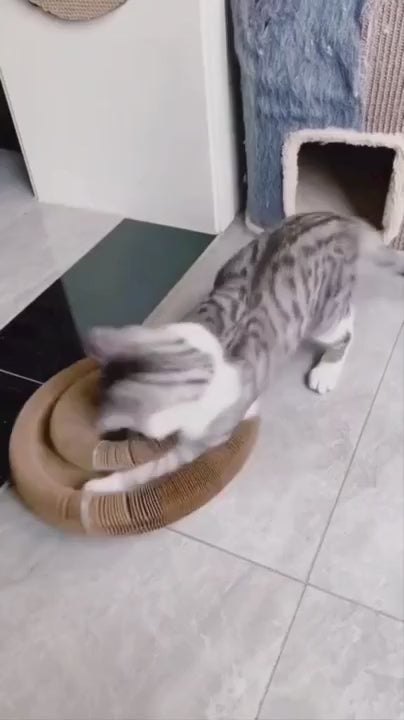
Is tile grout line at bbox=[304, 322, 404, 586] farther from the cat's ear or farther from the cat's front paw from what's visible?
the cat's ear

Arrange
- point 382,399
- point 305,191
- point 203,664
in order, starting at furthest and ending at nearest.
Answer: point 305,191 < point 382,399 < point 203,664

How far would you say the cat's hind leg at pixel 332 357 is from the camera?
1.39m

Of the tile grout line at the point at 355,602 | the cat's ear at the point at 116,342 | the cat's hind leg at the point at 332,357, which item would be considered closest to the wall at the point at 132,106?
the cat's hind leg at the point at 332,357

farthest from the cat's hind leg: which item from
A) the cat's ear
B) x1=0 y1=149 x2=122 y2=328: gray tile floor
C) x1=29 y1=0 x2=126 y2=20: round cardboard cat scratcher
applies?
x1=29 y1=0 x2=126 y2=20: round cardboard cat scratcher

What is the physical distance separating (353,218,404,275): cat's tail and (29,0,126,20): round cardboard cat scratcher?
734mm

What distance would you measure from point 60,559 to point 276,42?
44.2 inches

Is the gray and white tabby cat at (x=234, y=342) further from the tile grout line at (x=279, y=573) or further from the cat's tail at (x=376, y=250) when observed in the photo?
the tile grout line at (x=279, y=573)

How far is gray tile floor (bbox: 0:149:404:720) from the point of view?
99 cm

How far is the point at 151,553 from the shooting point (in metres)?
1.16

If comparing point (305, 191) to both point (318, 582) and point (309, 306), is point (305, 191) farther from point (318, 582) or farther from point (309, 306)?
point (318, 582)

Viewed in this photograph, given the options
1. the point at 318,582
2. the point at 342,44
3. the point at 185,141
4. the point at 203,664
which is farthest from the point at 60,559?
the point at 342,44

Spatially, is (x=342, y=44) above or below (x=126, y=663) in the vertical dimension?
above

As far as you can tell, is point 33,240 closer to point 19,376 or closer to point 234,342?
point 19,376

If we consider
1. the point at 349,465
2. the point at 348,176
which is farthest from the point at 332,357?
the point at 348,176
